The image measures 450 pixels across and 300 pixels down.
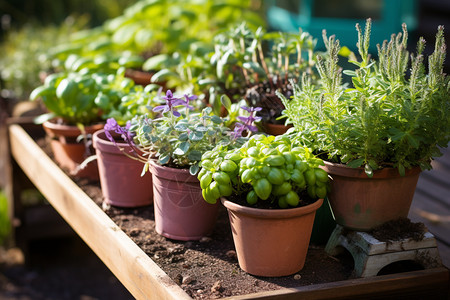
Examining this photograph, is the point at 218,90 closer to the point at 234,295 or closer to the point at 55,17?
the point at 234,295

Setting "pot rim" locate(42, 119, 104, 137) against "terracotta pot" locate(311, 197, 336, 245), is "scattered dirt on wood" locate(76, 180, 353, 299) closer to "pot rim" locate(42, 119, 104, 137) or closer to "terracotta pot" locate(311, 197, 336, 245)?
"terracotta pot" locate(311, 197, 336, 245)

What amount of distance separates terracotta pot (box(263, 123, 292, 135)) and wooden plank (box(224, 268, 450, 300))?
593 mm

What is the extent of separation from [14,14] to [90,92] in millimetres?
5254

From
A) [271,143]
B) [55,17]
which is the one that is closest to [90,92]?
[271,143]

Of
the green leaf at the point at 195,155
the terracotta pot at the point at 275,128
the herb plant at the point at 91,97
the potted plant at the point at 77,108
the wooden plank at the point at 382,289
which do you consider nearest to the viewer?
the wooden plank at the point at 382,289

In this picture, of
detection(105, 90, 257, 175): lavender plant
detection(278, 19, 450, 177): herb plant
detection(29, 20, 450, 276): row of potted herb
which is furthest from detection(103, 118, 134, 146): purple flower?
detection(278, 19, 450, 177): herb plant

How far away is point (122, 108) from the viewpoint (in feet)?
6.84

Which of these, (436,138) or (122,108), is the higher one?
(436,138)

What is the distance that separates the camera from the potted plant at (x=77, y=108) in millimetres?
2165

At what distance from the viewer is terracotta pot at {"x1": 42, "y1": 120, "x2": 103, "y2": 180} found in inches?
87.1

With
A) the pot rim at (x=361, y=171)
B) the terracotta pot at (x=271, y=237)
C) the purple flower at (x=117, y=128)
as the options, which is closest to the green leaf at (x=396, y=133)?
the pot rim at (x=361, y=171)

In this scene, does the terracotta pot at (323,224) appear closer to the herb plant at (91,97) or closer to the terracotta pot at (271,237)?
the terracotta pot at (271,237)

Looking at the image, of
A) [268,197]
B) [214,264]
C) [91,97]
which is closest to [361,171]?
[268,197]

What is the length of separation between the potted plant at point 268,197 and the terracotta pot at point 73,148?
0.88 metres
